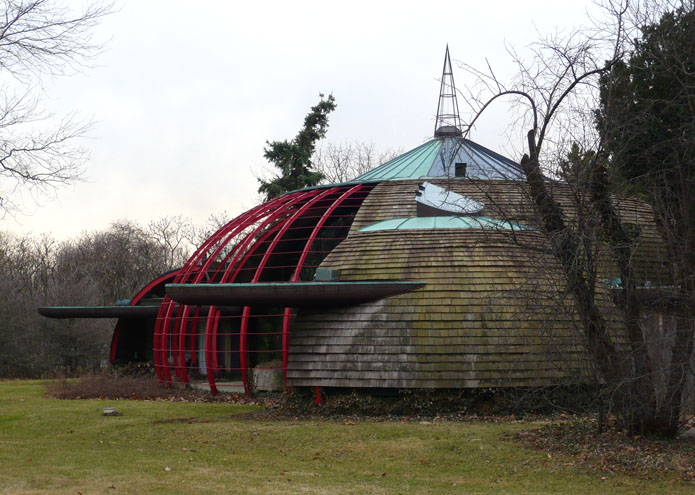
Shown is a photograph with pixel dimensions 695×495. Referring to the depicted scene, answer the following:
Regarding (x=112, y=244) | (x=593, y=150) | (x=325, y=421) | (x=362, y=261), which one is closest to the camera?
(x=593, y=150)

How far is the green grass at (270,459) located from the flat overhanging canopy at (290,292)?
243 cm

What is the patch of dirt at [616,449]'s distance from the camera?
10445 millimetres

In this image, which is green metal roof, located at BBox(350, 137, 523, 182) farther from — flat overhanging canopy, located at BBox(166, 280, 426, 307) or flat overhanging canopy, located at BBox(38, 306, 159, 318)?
flat overhanging canopy, located at BBox(38, 306, 159, 318)

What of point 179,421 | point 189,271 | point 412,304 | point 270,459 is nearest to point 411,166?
point 189,271

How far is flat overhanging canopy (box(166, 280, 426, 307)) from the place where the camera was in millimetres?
15844

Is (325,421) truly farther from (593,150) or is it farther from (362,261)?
(593,150)

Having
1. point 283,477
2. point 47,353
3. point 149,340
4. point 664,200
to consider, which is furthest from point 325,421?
point 47,353

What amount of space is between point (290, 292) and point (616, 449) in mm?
7008

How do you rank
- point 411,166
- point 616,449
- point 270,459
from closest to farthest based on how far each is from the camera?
point 616,449 < point 270,459 < point 411,166

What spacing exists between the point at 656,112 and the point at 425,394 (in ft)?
22.7

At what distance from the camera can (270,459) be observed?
11867mm

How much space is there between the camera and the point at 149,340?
27.1 metres

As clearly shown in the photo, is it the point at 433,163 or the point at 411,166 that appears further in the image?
the point at 411,166

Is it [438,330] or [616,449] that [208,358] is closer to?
[438,330]
